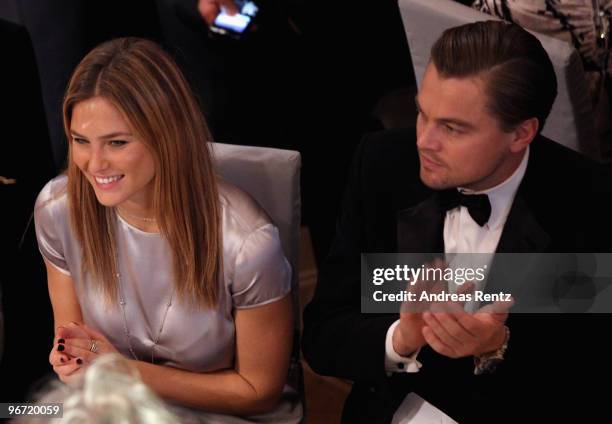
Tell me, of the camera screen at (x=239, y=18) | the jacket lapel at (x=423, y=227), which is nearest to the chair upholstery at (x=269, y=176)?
the jacket lapel at (x=423, y=227)

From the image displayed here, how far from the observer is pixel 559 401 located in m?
2.10

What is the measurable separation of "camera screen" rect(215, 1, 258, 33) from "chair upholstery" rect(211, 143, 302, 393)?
95 cm

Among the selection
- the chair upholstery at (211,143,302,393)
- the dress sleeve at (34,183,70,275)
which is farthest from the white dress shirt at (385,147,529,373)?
the dress sleeve at (34,183,70,275)

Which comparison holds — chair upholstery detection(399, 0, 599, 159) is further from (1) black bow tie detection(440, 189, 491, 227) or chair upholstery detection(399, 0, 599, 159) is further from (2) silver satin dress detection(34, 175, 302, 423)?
(2) silver satin dress detection(34, 175, 302, 423)

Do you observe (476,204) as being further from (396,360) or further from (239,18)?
(239,18)

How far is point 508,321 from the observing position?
2020 millimetres

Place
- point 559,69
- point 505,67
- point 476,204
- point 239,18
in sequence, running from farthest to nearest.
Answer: point 239,18 < point 559,69 < point 476,204 < point 505,67

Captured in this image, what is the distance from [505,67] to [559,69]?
553 mm

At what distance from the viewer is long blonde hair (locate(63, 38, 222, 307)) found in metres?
1.85

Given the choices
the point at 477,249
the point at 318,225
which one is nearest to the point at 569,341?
the point at 477,249

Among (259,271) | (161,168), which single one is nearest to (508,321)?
(259,271)

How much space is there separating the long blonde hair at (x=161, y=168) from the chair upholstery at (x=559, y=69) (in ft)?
2.69

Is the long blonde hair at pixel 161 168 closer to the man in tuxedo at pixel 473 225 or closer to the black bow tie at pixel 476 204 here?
the man in tuxedo at pixel 473 225

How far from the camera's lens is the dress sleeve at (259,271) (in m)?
1.99
